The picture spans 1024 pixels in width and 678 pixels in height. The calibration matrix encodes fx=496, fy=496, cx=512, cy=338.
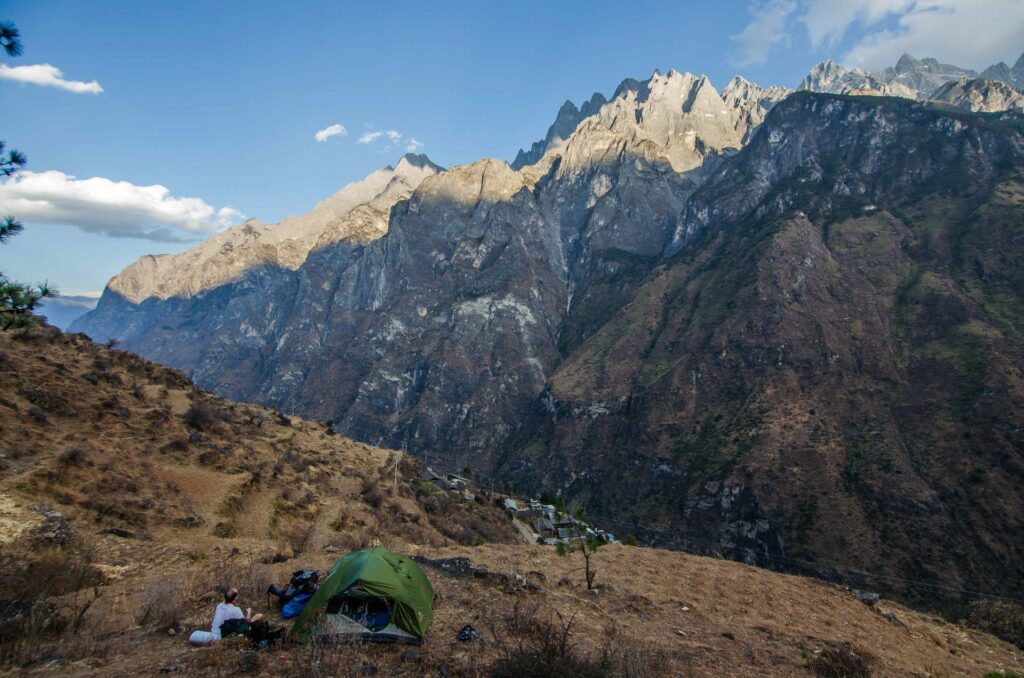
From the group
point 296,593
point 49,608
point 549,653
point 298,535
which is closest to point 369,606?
point 296,593

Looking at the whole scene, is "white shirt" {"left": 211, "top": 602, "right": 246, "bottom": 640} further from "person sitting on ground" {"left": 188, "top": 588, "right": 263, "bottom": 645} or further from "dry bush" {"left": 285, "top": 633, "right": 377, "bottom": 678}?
"dry bush" {"left": 285, "top": 633, "right": 377, "bottom": 678}

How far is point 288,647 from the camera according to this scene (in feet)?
34.2

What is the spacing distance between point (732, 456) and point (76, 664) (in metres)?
116

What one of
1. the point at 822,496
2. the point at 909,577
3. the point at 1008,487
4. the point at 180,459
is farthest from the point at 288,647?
the point at 1008,487

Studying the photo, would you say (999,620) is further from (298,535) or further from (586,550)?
(298,535)

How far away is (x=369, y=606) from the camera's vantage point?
40.4 feet

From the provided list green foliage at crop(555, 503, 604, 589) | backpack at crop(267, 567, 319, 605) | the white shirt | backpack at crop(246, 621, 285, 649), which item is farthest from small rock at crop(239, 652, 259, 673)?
green foliage at crop(555, 503, 604, 589)

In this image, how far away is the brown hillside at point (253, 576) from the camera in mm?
10242

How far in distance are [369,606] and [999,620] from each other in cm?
2731

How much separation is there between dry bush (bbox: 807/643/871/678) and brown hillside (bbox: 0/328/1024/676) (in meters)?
0.14

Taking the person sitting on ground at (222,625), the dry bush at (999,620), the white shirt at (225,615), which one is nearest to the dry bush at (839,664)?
the dry bush at (999,620)

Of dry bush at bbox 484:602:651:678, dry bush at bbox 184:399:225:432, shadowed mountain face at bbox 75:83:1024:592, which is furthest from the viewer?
shadowed mountain face at bbox 75:83:1024:592

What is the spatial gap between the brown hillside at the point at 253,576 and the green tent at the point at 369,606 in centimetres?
58

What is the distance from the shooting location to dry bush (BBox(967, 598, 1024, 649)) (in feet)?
68.1
